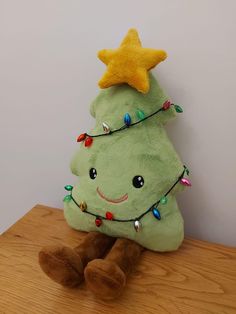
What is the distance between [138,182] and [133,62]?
0.23m

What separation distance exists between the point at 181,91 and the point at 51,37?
1.19 feet

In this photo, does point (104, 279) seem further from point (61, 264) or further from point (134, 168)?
point (134, 168)

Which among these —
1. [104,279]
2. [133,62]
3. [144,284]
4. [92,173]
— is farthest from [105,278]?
[133,62]

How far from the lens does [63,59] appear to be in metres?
0.81

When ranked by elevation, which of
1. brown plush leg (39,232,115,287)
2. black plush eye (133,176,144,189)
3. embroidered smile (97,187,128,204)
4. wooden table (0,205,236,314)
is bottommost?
wooden table (0,205,236,314)

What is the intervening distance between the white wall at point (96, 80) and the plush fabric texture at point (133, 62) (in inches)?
4.3

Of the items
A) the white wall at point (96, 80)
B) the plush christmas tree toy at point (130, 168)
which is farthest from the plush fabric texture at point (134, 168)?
the white wall at point (96, 80)

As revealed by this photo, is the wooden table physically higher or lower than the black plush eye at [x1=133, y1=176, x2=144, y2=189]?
lower

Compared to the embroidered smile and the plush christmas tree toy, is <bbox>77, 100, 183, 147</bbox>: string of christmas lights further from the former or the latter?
the embroidered smile

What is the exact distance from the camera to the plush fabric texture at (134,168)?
62 centimetres

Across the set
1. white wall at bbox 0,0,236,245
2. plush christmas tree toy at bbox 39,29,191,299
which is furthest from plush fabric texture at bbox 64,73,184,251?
white wall at bbox 0,0,236,245

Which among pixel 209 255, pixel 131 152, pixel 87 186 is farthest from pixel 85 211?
pixel 209 255

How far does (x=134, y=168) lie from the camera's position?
2.03ft

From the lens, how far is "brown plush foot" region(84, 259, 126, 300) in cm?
51
